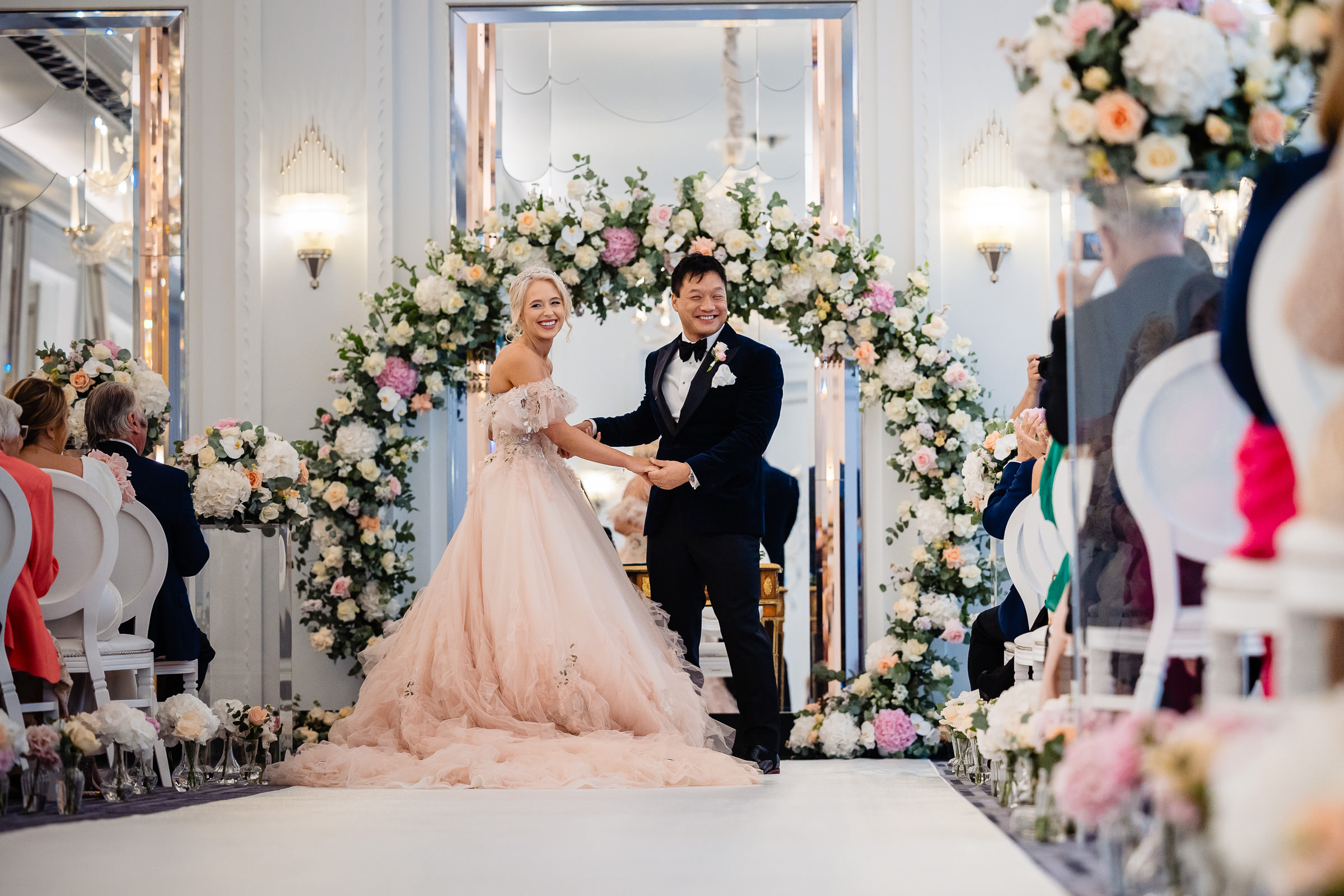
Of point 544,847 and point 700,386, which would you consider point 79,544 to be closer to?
point 544,847

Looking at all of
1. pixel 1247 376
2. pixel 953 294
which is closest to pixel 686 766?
pixel 1247 376

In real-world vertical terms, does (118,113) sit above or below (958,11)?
below

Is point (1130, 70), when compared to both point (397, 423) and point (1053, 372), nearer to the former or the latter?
point (1053, 372)

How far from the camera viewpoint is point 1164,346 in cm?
258

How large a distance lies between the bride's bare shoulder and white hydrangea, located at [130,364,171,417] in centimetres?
147

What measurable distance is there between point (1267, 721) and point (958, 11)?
547cm

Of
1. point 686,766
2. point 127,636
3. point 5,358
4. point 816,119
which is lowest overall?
point 686,766

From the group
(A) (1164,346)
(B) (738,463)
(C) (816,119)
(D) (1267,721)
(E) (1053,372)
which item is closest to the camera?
(D) (1267,721)

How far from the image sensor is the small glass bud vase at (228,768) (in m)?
4.53

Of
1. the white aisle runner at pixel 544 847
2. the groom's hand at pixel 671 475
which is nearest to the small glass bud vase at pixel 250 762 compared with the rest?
the white aisle runner at pixel 544 847

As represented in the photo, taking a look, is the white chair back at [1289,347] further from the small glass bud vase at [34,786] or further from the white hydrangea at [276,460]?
the white hydrangea at [276,460]

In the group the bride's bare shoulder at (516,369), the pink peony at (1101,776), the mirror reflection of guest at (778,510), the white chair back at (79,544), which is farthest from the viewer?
the mirror reflection of guest at (778,510)

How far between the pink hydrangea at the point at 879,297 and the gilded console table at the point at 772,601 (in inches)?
53.2

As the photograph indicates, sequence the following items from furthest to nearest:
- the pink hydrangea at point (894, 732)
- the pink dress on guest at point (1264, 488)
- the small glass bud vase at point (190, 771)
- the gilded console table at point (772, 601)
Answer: the gilded console table at point (772, 601)
the pink hydrangea at point (894, 732)
the small glass bud vase at point (190, 771)
the pink dress on guest at point (1264, 488)
